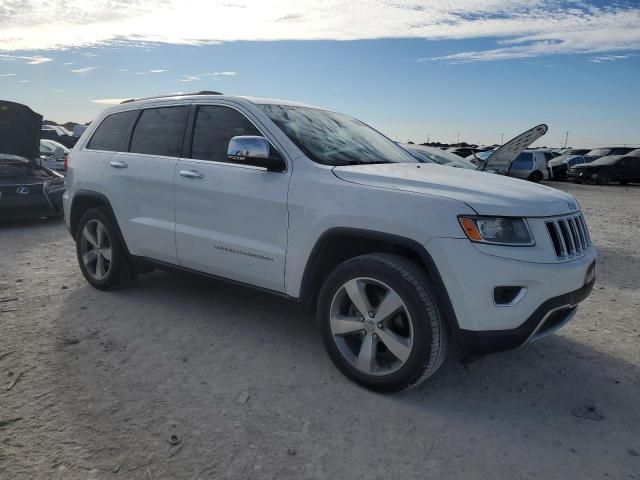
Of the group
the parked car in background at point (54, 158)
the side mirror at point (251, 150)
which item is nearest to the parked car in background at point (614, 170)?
the parked car in background at point (54, 158)

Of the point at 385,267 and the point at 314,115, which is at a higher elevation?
the point at 314,115

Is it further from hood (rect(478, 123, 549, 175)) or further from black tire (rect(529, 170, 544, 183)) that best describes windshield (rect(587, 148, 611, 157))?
hood (rect(478, 123, 549, 175))

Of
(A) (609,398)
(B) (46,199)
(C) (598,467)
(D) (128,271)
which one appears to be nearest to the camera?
(C) (598,467)

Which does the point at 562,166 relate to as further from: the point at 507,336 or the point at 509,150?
the point at 507,336

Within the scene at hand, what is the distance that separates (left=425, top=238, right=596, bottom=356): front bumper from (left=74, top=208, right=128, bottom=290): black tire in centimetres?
307

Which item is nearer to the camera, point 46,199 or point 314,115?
point 314,115

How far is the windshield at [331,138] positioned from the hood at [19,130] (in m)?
6.66

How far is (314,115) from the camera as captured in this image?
13.8ft

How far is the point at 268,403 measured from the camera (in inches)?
120

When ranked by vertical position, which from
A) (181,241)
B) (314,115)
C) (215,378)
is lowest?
(215,378)

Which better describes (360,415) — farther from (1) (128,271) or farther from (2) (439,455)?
(1) (128,271)

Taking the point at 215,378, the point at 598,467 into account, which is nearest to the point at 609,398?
the point at 598,467

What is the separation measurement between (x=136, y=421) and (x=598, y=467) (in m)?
2.32

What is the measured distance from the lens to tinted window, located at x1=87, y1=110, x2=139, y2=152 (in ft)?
15.8
